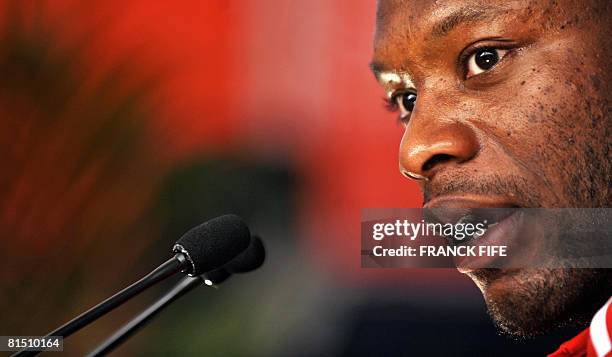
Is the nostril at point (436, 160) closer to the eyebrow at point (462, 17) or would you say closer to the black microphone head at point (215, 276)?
the eyebrow at point (462, 17)

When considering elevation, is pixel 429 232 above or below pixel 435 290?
above

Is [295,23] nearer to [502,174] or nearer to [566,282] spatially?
[502,174]

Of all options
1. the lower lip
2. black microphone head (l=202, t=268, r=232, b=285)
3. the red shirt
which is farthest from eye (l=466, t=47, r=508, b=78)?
black microphone head (l=202, t=268, r=232, b=285)

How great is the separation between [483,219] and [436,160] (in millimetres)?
125

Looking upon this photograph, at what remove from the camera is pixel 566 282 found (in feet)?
3.68

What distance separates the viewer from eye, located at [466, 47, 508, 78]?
3.69 feet

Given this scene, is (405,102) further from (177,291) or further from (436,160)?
(177,291)

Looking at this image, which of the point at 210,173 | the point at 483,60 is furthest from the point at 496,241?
the point at 210,173

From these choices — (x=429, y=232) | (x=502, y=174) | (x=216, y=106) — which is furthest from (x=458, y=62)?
(x=216, y=106)

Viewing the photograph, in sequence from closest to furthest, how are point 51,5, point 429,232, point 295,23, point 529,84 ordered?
point 529,84 → point 429,232 → point 295,23 → point 51,5

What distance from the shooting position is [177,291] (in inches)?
40.3

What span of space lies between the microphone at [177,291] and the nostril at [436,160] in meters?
0.31

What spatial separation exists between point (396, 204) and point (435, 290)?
181 millimetres

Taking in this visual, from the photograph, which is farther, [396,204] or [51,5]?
[51,5]
